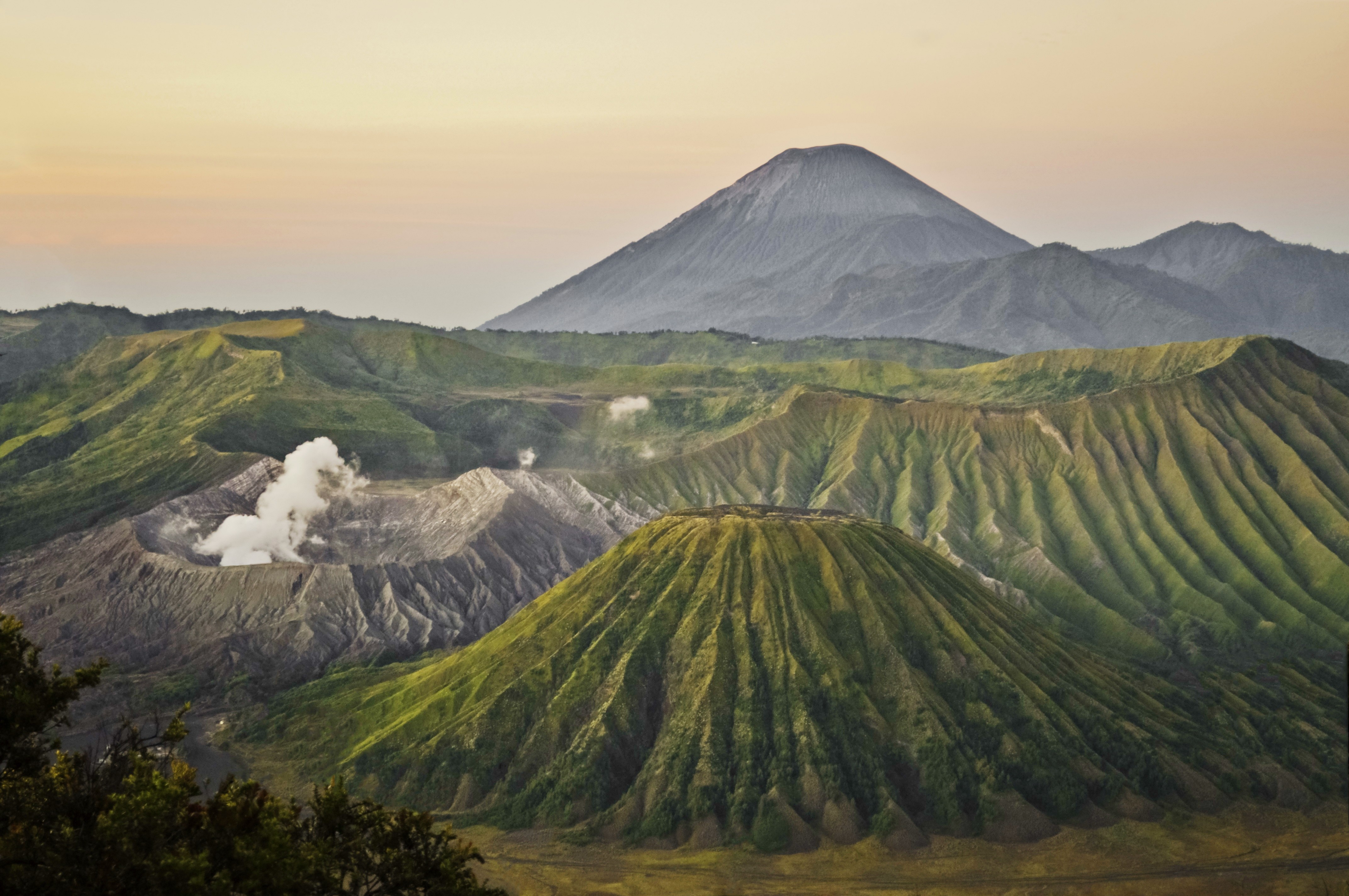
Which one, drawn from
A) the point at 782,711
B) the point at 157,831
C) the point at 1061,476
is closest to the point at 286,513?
the point at 782,711

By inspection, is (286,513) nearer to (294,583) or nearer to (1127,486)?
(294,583)

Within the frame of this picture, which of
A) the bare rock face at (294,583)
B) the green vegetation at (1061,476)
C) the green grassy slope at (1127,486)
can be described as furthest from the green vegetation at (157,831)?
the green grassy slope at (1127,486)

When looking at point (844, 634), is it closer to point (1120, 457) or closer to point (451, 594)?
point (451, 594)

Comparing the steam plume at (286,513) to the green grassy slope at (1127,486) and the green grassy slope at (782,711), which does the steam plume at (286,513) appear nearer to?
the green grassy slope at (782,711)

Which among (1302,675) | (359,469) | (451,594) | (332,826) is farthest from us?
(359,469)

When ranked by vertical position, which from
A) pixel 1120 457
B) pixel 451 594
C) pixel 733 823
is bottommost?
pixel 733 823

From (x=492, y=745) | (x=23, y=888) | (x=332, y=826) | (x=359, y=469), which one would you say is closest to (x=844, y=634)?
(x=492, y=745)

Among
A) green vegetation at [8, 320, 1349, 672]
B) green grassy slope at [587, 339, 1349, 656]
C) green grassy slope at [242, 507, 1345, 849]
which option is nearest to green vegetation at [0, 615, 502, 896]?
green grassy slope at [242, 507, 1345, 849]
